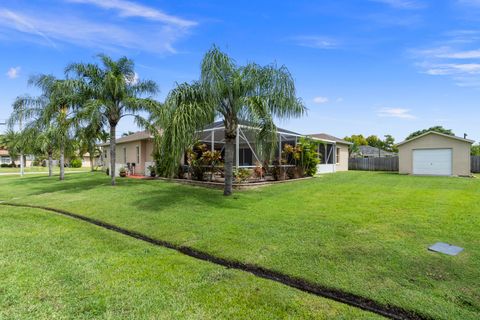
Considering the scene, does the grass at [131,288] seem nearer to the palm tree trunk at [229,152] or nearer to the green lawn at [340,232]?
the green lawn at [340,232]

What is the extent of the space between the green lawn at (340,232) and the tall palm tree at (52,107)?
4.59 m

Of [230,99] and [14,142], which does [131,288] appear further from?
[14,142]

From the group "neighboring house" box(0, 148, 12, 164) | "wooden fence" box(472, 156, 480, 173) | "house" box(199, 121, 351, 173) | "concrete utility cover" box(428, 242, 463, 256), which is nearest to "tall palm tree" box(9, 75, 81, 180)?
"house" box(199, 121, 351, 173)

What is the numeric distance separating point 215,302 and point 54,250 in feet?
12.0

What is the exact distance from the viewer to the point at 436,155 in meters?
19.3

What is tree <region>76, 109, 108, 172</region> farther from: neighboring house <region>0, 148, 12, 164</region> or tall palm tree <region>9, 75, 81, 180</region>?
neighboring house <region>0, 148, 12, 164</region>

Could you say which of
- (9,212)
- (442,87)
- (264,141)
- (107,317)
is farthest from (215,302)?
(442,87)

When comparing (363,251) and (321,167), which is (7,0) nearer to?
(363,251)

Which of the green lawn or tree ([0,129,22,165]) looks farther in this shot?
tree ([0,129,22,165])

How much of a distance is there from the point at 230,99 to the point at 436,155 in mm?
17729

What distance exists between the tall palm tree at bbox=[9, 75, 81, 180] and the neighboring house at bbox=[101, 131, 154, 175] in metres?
4.74

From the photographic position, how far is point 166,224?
6715 mm

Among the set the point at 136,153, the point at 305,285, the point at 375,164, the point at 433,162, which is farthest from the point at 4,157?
the point at 433,162

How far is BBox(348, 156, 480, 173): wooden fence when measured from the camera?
23.4 metres
